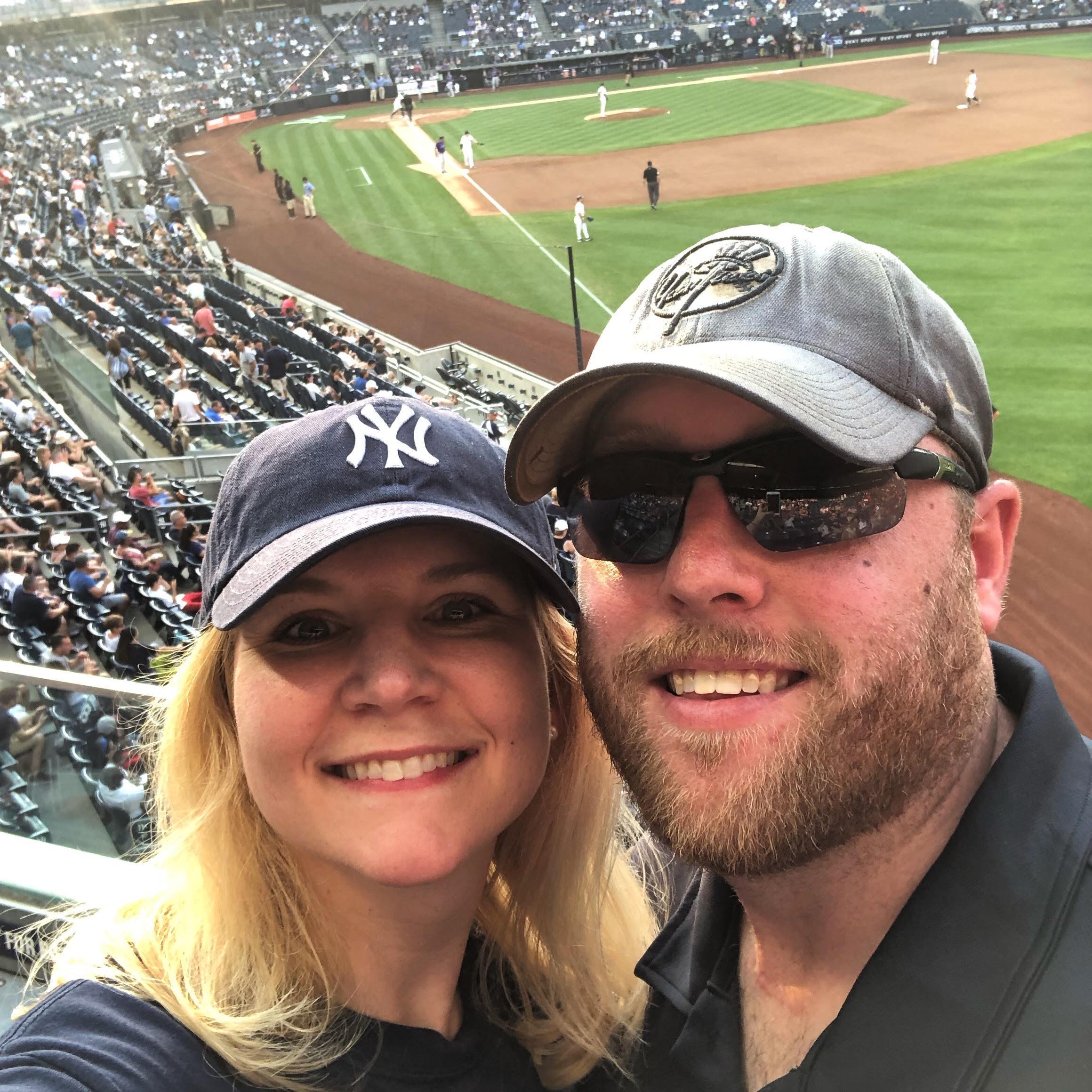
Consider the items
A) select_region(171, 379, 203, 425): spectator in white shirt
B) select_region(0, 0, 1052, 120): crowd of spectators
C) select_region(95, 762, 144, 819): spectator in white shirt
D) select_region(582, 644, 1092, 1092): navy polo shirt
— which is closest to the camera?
select_region(582, 644, 1092, 1092): navy polo shirt

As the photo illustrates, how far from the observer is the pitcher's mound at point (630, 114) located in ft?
95.2

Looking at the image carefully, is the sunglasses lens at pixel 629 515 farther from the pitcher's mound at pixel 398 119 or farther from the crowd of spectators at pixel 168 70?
the crowd of spectators at pixel 168 70

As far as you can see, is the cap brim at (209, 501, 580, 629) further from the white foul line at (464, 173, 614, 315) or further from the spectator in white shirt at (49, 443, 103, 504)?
the white foul line at (464, 173, 614, 315)

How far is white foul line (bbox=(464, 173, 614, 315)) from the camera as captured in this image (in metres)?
18.3

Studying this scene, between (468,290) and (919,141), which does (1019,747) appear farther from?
(919,141)

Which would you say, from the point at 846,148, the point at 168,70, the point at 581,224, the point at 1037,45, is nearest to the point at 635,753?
the point at 581,224

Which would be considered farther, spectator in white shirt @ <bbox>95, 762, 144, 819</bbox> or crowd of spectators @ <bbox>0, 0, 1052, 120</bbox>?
crowd of spectators @ <bbox>0, 0, 1052, 120</bbox>

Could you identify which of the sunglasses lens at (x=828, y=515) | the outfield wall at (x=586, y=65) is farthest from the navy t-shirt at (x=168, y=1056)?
the outfield wall at (x=586, y=65)

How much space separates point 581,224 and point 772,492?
21670 millimetres

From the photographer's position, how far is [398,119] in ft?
102

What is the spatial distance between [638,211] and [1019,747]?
22655 mm

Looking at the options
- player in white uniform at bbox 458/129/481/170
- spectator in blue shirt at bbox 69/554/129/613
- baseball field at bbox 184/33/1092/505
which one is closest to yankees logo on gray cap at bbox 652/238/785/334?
spectator in blue shirt at bbox 69/554/129/613

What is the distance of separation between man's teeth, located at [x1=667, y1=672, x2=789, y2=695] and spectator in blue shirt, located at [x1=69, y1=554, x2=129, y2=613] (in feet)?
22.6

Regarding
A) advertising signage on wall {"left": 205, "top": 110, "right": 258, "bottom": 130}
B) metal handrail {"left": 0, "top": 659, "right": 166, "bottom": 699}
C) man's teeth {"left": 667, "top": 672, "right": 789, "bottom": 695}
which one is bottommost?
advertising signage on wall {"left": 205, "top": 110, "right": 258, "bottom": 130}
